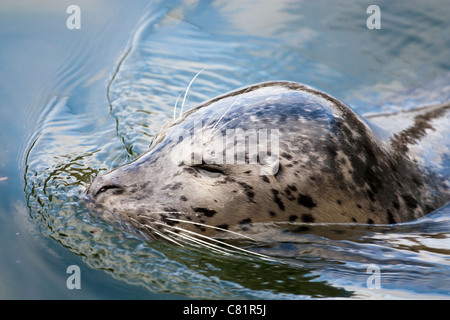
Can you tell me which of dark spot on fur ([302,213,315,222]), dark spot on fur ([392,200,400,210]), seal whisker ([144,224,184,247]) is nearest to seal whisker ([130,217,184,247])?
seal whisker ([144,224,184,247])

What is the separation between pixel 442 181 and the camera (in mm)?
3721

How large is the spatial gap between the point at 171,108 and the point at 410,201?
2.35m

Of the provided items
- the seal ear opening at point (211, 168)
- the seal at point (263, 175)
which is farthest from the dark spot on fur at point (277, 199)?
the seal ear opening at point (211, 168)

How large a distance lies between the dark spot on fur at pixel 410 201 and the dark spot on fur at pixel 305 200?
0.53 meters

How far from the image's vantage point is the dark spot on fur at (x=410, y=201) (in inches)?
135

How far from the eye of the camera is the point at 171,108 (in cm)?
523

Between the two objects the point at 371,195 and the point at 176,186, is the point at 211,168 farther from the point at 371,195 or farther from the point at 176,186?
the point at 371,195

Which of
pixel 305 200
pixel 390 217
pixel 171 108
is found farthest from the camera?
pixel 171 108

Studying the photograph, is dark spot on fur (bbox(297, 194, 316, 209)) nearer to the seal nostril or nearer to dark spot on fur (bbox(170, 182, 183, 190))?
dark spot on fur (bbox(170, 182, 183, 190))

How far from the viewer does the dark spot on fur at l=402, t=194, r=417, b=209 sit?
3.44 meters

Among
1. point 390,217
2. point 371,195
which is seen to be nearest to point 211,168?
point 371,195

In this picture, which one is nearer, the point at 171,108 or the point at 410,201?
the point at 410,201

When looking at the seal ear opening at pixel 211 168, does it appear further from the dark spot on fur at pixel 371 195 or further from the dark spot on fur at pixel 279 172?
the dark spot on fur at pixel 371 195

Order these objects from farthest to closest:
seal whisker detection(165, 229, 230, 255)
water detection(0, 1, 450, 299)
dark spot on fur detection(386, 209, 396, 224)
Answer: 1. dark spot on fur detection(386, 209, 396, 224)
2. seal whisker detection(165, 229, 230, 255)
3. water detection(0, 1, 450, 299)
